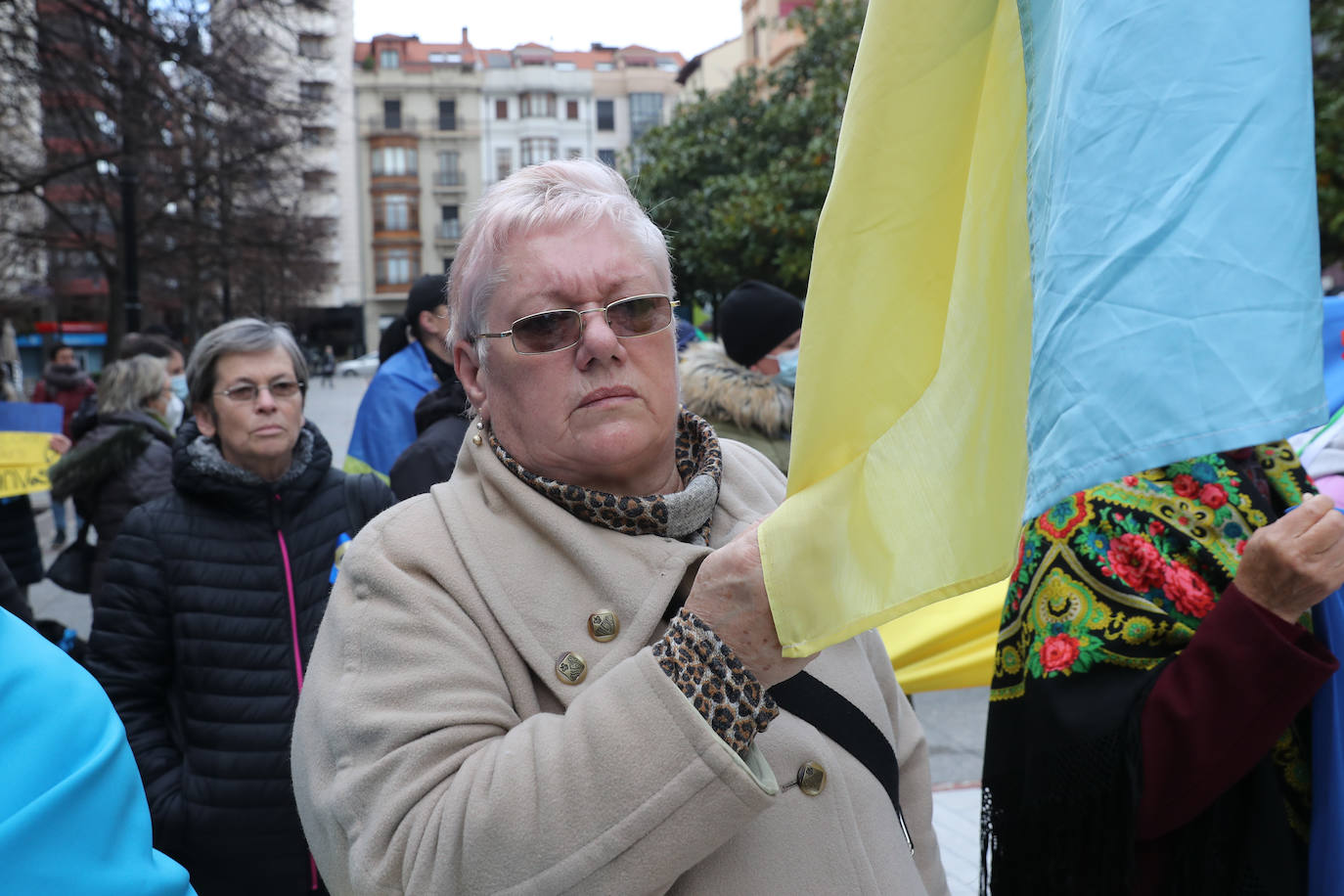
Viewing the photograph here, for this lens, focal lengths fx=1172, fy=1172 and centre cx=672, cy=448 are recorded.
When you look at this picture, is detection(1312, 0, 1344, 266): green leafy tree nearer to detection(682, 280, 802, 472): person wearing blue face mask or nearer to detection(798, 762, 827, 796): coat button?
detection(682, 280, 802, 472): person wearing blue face mask

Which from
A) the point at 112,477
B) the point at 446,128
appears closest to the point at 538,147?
the point at 446,128

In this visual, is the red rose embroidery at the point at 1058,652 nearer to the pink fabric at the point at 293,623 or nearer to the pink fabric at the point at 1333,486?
the pink fabric at the point at 1333,486

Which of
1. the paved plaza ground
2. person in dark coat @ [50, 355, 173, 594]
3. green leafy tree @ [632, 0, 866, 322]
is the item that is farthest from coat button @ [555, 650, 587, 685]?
green leafy tree @ [632, 0, 866, 322]

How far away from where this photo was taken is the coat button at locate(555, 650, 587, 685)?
5.30ft

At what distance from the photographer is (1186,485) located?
7.32 ft

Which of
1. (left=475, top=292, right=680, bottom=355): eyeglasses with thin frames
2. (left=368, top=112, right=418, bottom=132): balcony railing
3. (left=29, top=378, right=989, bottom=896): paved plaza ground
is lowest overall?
(left=29, top=378, right=989, bottom=896): paved plaza ground

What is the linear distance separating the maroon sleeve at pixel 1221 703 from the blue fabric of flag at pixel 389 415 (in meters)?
3.63

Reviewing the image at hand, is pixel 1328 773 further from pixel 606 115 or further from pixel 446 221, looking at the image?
pixel 446 221

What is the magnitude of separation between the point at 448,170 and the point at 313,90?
220 ft

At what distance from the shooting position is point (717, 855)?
1.59 m

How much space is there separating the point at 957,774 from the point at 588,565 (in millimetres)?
4408

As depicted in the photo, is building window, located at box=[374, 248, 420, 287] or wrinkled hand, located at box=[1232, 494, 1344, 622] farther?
building window, located at box=[374, 248, 420, 287]

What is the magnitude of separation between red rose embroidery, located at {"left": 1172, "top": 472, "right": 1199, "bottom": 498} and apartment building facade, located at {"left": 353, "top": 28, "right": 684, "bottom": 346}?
8322cm

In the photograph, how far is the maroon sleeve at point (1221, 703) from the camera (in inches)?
77.8
